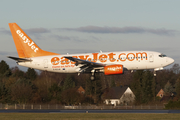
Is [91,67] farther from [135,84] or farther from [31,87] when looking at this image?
Result: [135,84]

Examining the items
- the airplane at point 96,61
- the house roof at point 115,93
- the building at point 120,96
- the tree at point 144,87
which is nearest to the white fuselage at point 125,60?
the airplane at point 96,61

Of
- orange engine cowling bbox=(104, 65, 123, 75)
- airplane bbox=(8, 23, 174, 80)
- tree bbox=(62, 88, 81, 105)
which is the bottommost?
tree bbox=(62, 88, 81, 105)

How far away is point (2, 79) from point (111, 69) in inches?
2937

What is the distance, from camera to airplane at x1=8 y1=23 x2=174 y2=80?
51.4m

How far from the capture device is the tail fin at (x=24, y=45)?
5744 cm

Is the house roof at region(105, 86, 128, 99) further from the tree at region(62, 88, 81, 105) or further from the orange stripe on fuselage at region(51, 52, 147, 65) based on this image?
the orange stripe on fuselage at region(51, 52, 147, 65)

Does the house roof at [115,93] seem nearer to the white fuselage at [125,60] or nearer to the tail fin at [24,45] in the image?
the tail fin at [24,45]

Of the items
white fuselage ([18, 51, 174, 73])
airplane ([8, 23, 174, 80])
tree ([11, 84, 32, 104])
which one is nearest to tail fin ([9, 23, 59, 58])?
airplane ([8, 23, 174, 80])

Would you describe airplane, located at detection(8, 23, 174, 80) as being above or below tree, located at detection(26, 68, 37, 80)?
below

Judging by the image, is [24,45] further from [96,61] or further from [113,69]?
[113,69]

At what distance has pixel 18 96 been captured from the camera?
3625 inches

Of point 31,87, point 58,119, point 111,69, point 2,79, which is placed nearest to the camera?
point 58,119

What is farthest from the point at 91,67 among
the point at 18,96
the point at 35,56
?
the point at 18,96

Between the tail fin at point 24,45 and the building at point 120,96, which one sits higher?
the tail fin at point 24,45
